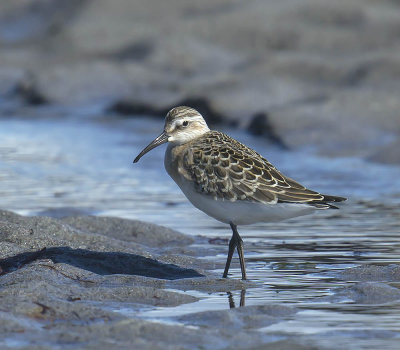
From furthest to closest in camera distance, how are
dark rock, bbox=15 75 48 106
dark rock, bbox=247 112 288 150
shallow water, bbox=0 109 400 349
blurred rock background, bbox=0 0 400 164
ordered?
dark rock, bbox=15 75 48 106 → blurred rock background, bbox=0 0 400 164 → dark rock, bbox=247 112 288 150 → shallow water, bbox=0 109 400 349

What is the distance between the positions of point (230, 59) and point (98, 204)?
351 inches

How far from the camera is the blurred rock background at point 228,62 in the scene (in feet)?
49.7

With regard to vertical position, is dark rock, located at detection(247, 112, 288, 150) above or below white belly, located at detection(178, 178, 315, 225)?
above

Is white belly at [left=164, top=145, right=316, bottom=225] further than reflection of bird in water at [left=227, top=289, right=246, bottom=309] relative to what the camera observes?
Yes

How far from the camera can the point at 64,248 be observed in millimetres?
8148

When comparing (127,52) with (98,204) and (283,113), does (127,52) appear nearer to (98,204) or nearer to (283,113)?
(283,113)

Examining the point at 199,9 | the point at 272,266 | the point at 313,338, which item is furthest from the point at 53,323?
the point at 199,9

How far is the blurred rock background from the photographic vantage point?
1514cm

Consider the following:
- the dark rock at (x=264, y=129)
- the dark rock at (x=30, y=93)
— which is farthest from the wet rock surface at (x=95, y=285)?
the dark rock at (x=30, y=93)

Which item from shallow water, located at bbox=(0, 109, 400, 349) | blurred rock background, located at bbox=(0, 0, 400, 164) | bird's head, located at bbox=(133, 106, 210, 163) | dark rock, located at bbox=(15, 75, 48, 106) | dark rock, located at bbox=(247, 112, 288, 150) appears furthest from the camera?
dark rock, located at bbox=(15, 75, 48, 106)

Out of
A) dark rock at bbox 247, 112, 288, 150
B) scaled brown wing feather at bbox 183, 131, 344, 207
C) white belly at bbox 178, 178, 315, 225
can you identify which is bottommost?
white belly at bbox 178, 178, 315, 225

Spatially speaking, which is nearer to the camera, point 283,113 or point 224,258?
point 224,258

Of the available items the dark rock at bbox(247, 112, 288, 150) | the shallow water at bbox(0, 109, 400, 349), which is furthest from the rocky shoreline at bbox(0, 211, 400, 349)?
the dark rock at bbox(247, 112, 288, 150)

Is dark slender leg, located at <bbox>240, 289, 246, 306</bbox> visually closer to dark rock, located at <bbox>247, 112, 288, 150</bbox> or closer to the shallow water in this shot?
the shallow water
